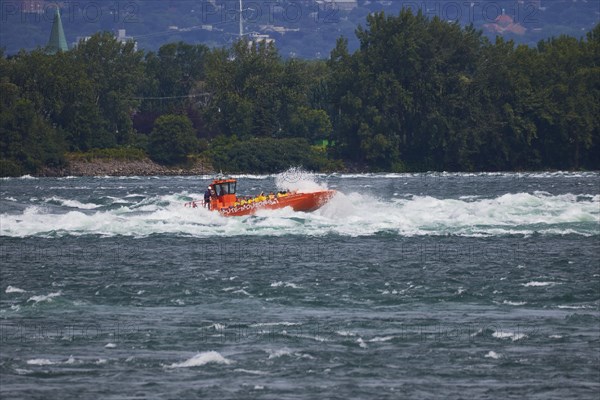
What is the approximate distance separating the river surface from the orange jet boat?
551 mm

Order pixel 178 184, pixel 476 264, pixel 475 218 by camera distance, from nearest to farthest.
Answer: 1. pixel 476 264
2. pixel 475 218
3. pixel 178 184

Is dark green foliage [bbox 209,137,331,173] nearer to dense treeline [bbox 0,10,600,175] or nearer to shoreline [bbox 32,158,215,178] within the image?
dense treeline [bbox 0,10,600,175]

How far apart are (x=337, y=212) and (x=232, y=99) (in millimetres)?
89963

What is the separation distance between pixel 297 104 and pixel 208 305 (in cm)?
12064

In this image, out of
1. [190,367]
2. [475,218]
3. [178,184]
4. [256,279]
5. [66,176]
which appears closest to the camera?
[190,367]

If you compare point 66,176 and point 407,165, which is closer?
point 66,176

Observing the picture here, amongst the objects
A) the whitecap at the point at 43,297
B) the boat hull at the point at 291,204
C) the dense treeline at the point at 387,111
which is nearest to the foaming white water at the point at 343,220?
the boat hull at the point at 291,204

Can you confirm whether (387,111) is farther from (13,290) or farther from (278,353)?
(278,353)

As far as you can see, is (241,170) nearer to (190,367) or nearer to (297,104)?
(297,104)

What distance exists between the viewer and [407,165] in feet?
480

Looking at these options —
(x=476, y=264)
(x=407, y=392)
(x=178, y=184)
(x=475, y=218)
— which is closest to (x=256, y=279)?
(x=476, y=264)

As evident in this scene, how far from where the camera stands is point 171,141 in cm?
14212

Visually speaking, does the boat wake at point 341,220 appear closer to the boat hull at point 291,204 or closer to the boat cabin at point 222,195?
the boat hull at point 291,204

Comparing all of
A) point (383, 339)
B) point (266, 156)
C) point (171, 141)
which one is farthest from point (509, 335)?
point (171, 141)
